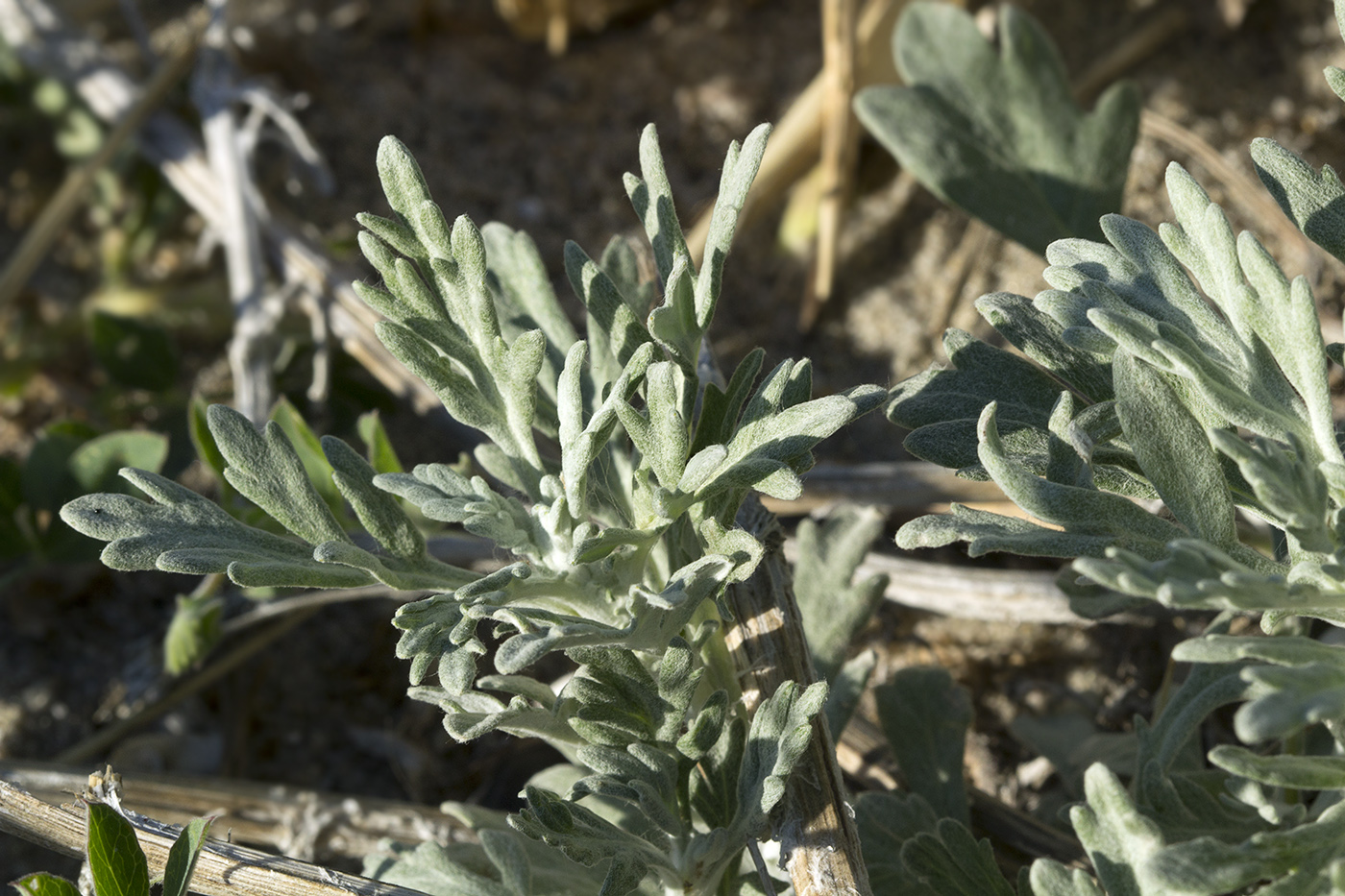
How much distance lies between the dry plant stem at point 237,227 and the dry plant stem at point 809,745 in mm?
1021

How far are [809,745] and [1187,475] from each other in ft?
1.45

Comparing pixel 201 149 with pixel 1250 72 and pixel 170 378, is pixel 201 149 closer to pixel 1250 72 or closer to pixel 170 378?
pixel 170 378

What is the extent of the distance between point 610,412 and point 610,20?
188 cm

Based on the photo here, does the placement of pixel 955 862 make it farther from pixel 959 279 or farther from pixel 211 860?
pixel 959 279

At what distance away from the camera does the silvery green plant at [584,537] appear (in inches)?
41.4

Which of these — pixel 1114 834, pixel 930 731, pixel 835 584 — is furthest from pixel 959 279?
pixel 1114 834

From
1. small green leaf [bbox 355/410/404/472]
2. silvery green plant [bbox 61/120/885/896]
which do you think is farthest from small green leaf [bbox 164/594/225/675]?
silvery green plant [bbox 61/120/885/896]

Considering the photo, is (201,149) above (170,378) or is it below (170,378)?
above

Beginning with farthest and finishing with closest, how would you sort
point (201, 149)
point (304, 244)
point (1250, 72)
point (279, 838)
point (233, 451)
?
point (1250, 72), point (201, 149), point (304, 244), point (279, 838), point (233, 451)

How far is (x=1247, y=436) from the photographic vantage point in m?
1.73

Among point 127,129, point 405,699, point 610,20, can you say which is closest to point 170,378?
point 127,129

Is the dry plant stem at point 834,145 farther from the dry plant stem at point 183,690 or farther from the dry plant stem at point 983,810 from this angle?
the dry plant stem at point 183,690

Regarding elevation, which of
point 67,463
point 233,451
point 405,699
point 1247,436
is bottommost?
point 405,699

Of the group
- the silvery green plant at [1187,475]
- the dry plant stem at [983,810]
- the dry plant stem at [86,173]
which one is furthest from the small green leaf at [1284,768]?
the dry plant stem at [86,173]
